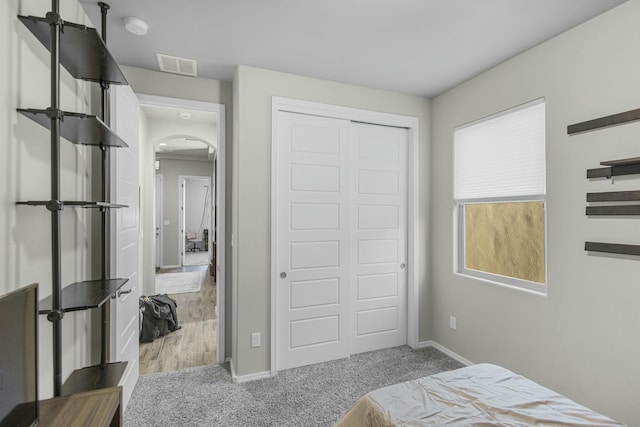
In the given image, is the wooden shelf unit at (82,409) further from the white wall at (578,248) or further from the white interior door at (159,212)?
the white interior door at (159,212)

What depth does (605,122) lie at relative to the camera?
1.92 meters

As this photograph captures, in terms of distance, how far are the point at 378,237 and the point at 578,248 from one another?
1.61 m

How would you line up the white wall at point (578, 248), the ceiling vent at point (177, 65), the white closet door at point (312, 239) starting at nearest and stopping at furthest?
1. the white wall at point (578, 248)
2. the ceiling vent at point (177, 65)
3. the white closet door at point (312, 239)

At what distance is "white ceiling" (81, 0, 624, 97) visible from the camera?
6.30 ft

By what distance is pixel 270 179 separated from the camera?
2.77 metres

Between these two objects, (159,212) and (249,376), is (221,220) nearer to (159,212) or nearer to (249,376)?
(249,376)

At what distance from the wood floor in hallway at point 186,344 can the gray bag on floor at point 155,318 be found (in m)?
0.07

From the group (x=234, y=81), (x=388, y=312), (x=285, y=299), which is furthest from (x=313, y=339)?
(x=234, y=81)

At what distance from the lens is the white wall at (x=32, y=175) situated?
3.82ft

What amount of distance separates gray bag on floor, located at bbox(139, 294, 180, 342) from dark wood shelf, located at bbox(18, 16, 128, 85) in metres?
2.62

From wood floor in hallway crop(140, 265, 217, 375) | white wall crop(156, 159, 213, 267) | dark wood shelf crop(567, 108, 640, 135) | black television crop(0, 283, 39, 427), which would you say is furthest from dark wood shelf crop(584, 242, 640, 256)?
white wall crop(156, 159, 213, 267)

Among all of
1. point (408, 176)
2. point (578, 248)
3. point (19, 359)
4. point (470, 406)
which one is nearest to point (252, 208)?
point (408, 176)

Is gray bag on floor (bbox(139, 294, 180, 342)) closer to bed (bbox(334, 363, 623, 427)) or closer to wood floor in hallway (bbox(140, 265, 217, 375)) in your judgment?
wood floor in hallway (bbox(140, 265, 217, 375))

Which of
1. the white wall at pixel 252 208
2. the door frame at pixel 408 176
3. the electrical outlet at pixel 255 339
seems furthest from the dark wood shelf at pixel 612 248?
the electrical outlet at pixel 255 339
